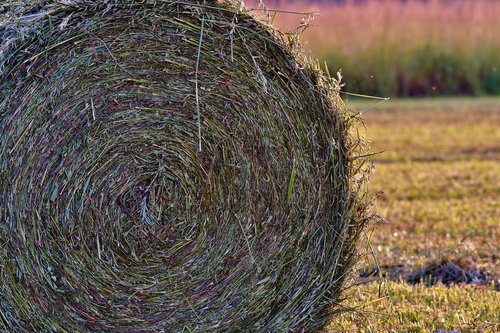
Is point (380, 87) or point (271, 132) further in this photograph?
point (380, 87)

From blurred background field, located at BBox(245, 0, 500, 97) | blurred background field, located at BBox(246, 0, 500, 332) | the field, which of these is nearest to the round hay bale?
blurred background field, located at BBox(246, 0, 500, 332)

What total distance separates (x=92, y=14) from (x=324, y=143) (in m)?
1.31

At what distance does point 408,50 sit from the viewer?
19609 millimetres

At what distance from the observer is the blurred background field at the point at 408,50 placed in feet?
63.2

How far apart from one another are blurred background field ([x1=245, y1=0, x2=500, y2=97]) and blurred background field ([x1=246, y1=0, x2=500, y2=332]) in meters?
0.03

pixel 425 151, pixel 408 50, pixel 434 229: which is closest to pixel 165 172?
pixel 434 229

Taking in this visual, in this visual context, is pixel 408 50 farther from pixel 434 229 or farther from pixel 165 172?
pixel 165 172

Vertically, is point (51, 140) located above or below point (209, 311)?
above

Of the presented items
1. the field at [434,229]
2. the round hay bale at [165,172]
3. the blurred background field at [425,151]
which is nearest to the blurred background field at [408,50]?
the blurred background field at [425,151]

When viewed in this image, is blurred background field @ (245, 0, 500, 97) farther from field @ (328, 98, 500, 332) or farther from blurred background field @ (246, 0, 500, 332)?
A: field @ (328, 98, 500, 332)

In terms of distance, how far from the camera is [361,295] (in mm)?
5129

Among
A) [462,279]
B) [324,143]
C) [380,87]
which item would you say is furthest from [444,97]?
[324,143]

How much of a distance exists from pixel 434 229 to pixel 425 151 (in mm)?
4414

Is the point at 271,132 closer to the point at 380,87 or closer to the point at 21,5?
the point at 21,5
